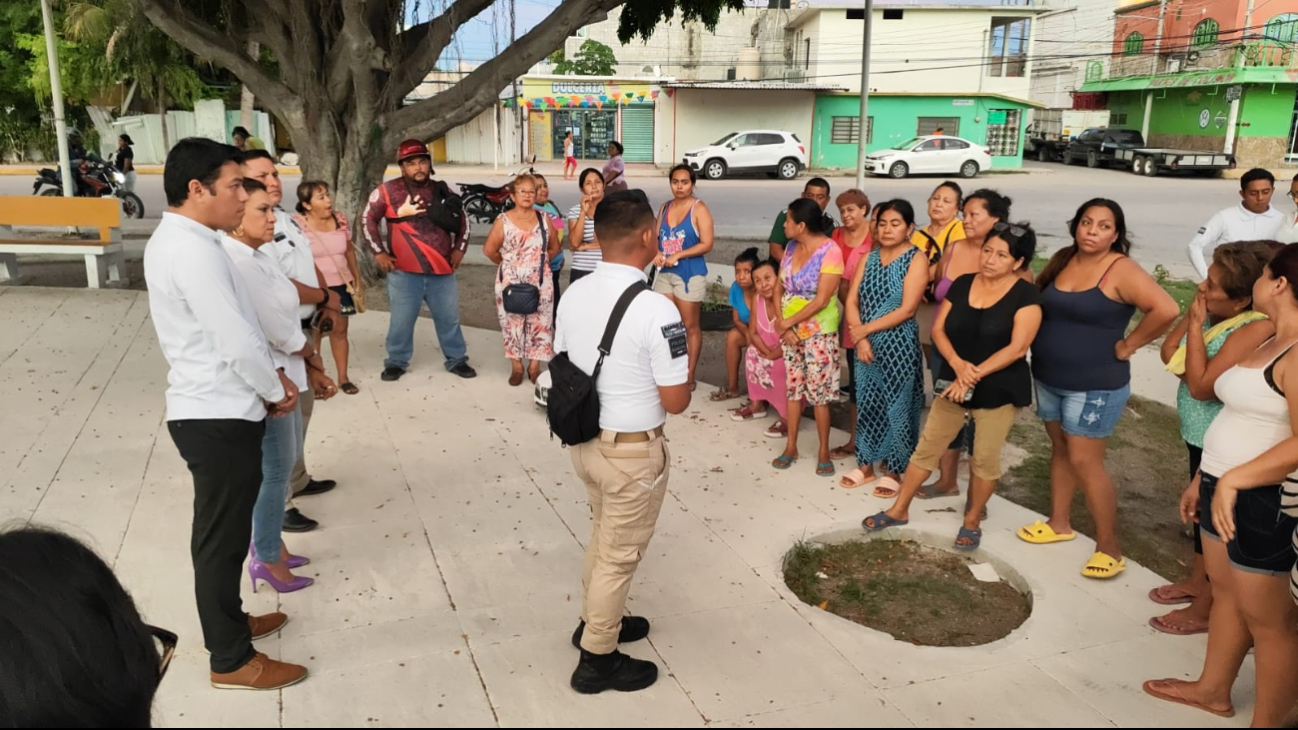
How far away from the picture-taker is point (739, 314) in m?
6.04

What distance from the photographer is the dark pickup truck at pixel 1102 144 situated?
32000 mm

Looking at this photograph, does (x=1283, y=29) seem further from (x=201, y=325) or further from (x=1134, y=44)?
(x=201, y=325)

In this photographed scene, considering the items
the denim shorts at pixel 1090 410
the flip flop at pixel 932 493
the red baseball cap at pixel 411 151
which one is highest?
the red baseball cap at pixel 411 151

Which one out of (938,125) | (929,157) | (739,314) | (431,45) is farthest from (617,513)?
(938,125)

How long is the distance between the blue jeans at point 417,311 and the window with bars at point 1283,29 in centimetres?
3556

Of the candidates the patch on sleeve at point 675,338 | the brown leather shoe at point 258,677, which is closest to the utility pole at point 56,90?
the brown leather shoe at point 258,677

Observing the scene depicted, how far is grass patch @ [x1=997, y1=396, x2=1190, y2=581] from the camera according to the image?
4496 millimetres

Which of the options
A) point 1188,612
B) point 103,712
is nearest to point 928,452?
point 1188,612

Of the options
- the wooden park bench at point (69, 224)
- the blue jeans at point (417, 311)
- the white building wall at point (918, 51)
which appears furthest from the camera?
the white building wall at point (918, 51)

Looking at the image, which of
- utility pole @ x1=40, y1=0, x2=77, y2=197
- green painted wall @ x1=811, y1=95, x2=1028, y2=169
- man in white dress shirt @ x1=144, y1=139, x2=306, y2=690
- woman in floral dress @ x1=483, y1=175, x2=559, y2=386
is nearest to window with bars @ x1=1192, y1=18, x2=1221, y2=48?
green painted wall @ x1=811, y1=95, x2=1028, y2=169

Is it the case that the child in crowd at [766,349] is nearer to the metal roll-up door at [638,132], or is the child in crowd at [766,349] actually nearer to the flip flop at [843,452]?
the flip flop at [843,452]

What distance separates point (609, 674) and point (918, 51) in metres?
35.7

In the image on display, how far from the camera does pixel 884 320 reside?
4648 mm

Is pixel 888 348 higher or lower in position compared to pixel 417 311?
higher
